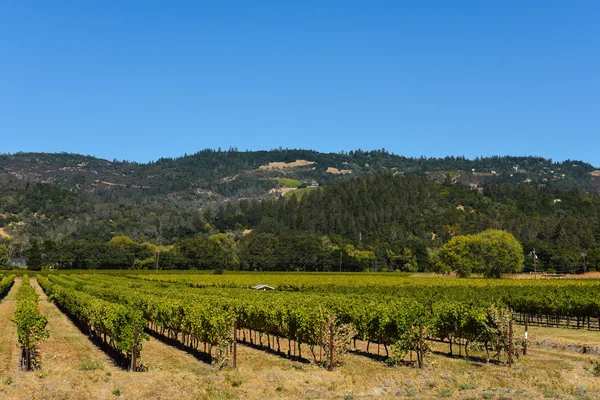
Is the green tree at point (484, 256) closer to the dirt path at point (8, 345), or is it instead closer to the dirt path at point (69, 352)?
the dirt path at point (8, 345)

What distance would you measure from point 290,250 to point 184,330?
142470 mm

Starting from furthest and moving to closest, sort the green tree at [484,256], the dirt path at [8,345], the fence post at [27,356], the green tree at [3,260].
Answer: the green tree at [3,260] → the green tree at [484,256] → the dirt path at [8,345] → the fence post at [27,356]

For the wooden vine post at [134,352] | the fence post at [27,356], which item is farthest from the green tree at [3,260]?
the wooden vine post at [134,352]

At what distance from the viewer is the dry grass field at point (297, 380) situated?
21953mm

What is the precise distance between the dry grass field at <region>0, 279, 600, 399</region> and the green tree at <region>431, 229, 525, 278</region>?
11300 centimetres

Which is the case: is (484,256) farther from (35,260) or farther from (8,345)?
(8,345)

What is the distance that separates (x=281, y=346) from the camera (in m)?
38.3

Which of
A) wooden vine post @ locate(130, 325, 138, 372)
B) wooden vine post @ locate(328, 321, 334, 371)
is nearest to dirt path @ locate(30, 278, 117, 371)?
wooden vine post @ locate(130, 325, 138, 372)

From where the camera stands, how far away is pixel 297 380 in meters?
24.6

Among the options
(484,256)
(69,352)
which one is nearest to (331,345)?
(69,352)

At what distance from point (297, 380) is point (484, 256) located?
422ft

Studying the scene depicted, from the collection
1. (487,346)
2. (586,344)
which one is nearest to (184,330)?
(487,346)

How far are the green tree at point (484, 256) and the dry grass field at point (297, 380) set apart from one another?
113 m

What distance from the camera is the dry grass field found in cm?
2195
